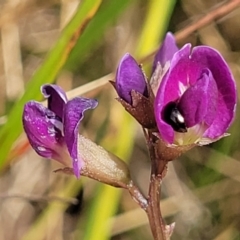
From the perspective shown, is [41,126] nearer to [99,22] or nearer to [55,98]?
[55,98]

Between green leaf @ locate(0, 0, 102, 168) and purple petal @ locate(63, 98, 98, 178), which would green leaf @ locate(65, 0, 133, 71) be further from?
purple petal @ locate(63, 98, 98, 178)

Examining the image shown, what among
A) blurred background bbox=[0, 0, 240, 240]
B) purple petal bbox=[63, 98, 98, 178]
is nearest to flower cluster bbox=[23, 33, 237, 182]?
purple petal bbox=[63, 98, 98, 178]

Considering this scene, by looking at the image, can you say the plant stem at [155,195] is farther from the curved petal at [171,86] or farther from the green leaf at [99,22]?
the green leaf at [99,22]

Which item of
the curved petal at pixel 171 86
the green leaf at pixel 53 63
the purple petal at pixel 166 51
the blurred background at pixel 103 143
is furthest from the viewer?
the blurred background at pixel 103 143

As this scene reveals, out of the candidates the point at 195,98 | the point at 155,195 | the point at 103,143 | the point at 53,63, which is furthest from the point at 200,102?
the point at 103,143

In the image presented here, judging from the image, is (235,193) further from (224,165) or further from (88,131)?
(88,131)

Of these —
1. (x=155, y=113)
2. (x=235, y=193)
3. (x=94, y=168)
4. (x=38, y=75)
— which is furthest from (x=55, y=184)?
(x=155, y=113)

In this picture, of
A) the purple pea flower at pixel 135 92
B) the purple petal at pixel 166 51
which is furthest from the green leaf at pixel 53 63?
the purple pea flower at pixel 135 92
